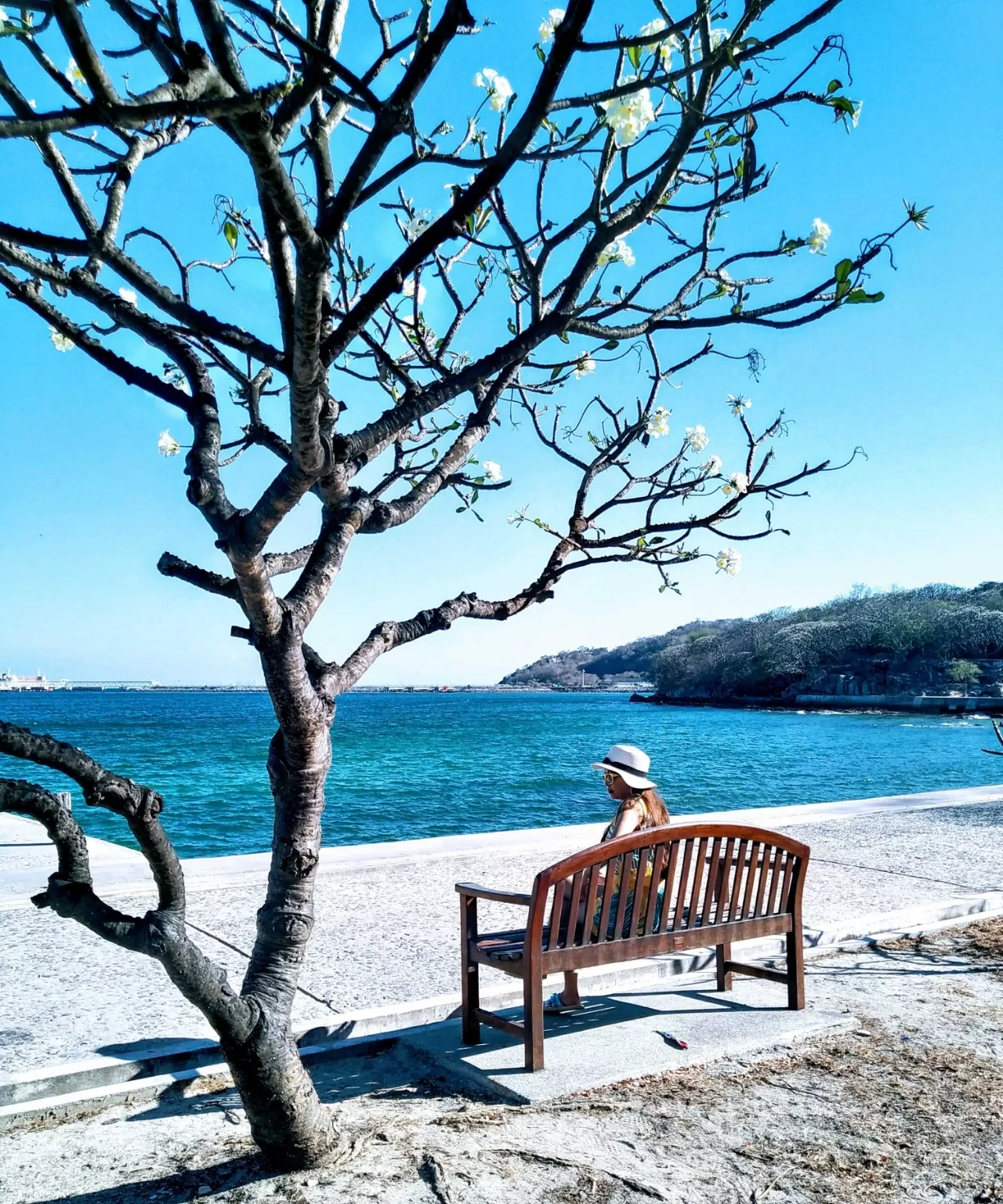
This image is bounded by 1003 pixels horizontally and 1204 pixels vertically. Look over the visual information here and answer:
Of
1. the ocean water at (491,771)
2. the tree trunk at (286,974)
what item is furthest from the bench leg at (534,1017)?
the ocean water at (491,771)

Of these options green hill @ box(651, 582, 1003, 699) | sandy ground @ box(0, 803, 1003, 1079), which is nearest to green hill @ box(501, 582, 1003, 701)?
green hill @ box(651, 582, 1003, 699)

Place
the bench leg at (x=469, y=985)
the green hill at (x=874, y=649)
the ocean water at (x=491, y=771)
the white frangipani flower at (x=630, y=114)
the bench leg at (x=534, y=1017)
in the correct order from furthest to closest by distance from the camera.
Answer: the green hill at (x=874, y=649)
the ocean water at (x=491, y=771)
the bench leg at (x=469, y=985)
the bench leg at (x=534, y=1017)
the white frangipani flower at (x=630, y=114)

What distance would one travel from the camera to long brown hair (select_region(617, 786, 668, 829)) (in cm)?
470

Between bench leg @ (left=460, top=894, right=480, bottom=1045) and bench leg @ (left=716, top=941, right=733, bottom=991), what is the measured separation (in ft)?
4.46

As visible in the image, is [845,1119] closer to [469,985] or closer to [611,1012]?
[611,1012]

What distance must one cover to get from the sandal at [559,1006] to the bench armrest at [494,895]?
729 millimetres

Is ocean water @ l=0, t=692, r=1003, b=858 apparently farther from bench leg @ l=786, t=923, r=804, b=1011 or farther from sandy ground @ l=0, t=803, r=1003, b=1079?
bench leg @ l=786, t=923, r=804, b=1011

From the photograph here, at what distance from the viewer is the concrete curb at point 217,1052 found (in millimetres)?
3727

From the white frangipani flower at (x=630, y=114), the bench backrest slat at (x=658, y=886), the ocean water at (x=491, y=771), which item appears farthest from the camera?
the ocean water at (x=491, y=771)

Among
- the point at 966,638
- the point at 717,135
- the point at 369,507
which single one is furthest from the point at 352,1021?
the point at 966,638

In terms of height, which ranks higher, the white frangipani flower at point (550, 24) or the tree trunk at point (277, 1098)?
the white frangipani flower at point (550, 24)

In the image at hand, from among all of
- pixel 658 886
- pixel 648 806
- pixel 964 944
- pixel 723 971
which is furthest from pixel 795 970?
pixel 964 944

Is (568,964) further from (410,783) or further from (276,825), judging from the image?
(410,783)

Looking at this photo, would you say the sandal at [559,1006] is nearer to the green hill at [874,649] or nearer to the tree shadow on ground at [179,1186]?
the tree shadow on ground at [179,1186]
